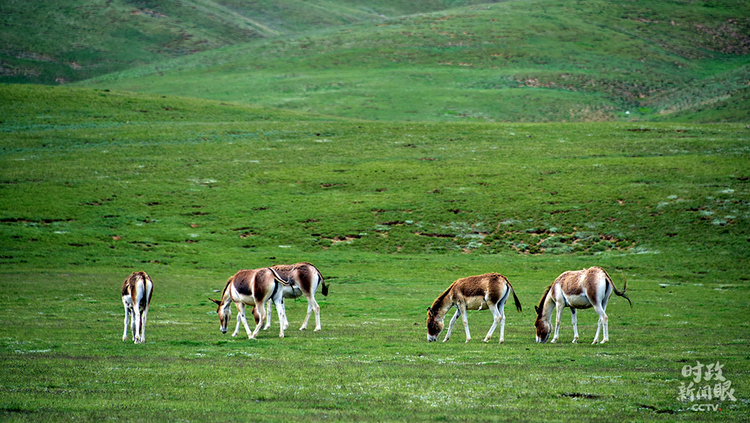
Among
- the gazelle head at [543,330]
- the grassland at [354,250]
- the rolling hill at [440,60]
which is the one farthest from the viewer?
the rolling hill at [440,60]

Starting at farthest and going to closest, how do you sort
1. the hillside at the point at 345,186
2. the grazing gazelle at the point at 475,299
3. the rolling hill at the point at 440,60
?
the rolling hill at the point at 440,60 → the hillside at the point at 345,186 → the grazing gazelle at the point at 475,299

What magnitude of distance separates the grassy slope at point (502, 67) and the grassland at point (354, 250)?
20.4m

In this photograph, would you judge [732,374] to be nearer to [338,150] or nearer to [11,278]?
[11,278]

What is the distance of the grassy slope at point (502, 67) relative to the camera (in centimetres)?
10238

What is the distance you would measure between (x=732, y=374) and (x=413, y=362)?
25.7ft

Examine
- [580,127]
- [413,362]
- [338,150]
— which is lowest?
[413,362]

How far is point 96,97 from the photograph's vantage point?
87.2 metres

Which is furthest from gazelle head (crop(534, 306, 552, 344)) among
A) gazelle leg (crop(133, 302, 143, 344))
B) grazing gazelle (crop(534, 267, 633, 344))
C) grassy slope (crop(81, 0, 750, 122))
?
grassy slope (crop(81, 0, 750, 122))

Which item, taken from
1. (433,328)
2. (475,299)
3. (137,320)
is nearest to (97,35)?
(137,320)

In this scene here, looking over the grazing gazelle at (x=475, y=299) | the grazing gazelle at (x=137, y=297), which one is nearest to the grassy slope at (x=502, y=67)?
the grazing gazelle at (x=475, y=299)

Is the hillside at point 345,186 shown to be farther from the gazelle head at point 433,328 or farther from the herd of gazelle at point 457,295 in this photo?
the gazelle head at point 433,328

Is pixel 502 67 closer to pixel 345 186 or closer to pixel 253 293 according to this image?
pixel 345 186

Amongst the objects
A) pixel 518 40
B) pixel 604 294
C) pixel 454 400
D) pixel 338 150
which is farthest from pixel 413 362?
pixel 518 40

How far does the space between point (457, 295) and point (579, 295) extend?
13.5 feet
